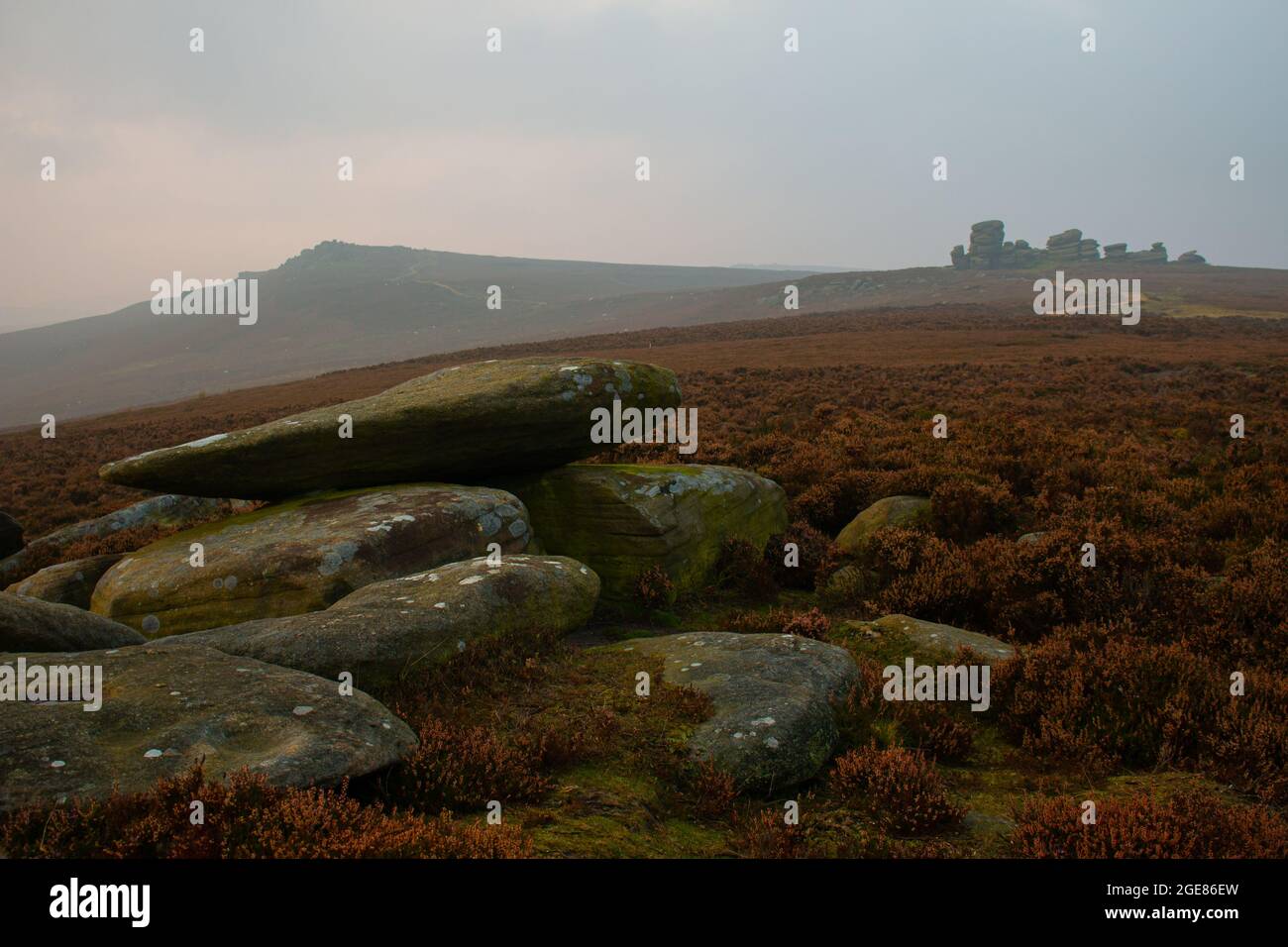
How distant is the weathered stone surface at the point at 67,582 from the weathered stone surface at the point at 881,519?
12048 millimetres

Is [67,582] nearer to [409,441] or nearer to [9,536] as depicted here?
[409,441]

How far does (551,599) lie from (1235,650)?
23.9 feet

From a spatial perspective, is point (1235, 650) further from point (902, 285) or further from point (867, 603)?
point (902, 285)

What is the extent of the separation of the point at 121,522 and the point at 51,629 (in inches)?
467

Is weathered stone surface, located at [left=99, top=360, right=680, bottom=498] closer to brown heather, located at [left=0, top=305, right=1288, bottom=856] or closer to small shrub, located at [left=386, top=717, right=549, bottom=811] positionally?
brown heather, located at [left=0, top=305, right=1288, bottom=856]

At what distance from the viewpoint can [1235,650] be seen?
7.50 meters

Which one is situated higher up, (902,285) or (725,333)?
(902,285)

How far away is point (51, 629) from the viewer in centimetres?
664

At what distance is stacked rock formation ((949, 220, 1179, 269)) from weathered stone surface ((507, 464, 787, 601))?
18324 cm

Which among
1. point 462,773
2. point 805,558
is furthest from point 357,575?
point 805,558

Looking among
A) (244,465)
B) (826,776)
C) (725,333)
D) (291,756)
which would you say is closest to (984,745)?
(826,776)

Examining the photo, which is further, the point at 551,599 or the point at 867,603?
the point at 867,603

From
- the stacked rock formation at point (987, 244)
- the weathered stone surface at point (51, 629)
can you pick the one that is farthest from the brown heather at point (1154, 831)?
the stacked rock formation at point (987, 244)

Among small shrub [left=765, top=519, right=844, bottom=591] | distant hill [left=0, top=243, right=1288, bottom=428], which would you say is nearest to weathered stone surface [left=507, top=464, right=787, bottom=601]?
small shrub [left=765, top=519, right=844, bottom=591]
